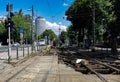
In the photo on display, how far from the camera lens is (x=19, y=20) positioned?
458ft

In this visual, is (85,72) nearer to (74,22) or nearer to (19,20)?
(74,22)

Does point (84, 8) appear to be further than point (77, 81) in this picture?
Yes

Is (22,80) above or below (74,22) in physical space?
below

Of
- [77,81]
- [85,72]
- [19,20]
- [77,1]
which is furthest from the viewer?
[19,20]

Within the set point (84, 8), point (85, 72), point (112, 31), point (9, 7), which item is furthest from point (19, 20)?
point (85, 72)

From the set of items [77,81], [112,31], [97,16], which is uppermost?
[97,16]

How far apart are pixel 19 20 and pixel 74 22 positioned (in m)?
56.2

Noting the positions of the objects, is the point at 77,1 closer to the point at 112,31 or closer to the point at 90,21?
the point at 90,21

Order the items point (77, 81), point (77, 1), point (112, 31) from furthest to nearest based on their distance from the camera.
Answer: point (77, 1), point (112, 31), point (77, 81)

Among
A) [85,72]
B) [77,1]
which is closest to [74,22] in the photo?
[77,1]

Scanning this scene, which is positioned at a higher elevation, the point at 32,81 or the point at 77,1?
the point at 77,1

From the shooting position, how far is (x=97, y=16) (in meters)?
74.9

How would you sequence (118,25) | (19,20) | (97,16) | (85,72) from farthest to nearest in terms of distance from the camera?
(19,20), (97,16), (118,25), (85,72)

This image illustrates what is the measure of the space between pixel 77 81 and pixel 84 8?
6468 centimetres
